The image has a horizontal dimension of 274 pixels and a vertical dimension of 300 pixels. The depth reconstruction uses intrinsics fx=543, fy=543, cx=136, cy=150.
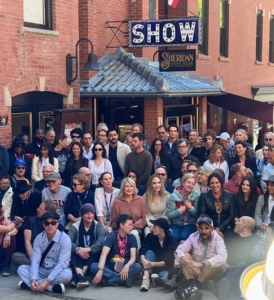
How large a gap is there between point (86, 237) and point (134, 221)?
2.72 feet

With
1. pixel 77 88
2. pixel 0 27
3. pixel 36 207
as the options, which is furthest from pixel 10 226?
pixel 77 88

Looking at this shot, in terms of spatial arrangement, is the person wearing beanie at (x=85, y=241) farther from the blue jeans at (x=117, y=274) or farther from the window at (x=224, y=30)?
the window at (x=224, y=30)

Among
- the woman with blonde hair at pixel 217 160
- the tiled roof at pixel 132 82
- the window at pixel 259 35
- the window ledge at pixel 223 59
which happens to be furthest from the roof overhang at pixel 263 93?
the woman with blonde hair at pixel 217 160

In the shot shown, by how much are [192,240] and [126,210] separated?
4.52 ft

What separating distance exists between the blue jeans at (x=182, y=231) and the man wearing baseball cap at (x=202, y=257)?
0.78 metres

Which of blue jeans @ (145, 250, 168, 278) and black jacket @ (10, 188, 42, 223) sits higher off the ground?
black jacket @ (10, 188, 42, 223)

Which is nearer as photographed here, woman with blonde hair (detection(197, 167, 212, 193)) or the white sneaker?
the white sneaker

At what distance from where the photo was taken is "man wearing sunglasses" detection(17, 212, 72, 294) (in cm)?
700

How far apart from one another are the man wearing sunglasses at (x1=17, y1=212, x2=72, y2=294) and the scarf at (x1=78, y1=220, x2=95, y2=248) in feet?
1.69

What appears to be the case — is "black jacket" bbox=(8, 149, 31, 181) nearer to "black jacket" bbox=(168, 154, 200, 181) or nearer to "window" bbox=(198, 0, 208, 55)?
"black jacket" bbox=(168, 154, 200, 181)

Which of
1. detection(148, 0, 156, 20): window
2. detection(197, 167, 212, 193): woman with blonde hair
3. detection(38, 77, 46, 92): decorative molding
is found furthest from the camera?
detection(148, 0, 156, 20): window

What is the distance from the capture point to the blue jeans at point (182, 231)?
26.4 feet

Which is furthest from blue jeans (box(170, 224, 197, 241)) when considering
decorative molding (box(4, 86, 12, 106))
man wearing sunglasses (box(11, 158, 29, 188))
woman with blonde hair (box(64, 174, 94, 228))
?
decorative molding (box(4, 86, 12, 106))

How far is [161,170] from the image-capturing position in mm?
8945
